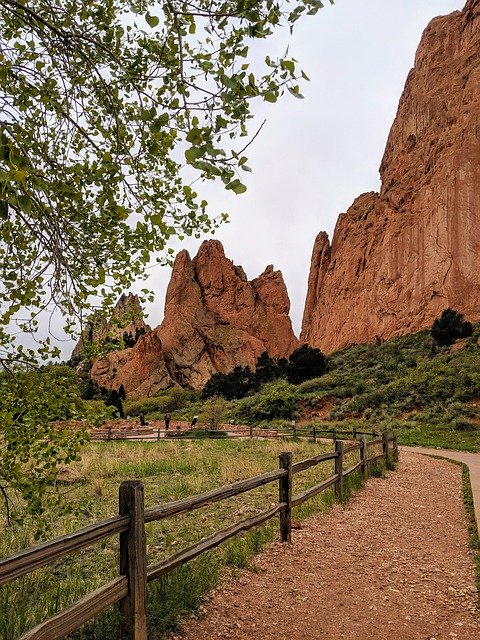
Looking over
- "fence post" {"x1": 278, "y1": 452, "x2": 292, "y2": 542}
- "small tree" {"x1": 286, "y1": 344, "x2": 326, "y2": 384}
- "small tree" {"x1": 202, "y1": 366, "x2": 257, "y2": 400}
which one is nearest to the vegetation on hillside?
"small tree" {"x1": 286, "y1": 344, "x2": 326, "y2": 384}

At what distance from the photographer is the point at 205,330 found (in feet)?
320

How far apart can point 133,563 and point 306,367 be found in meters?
50.6

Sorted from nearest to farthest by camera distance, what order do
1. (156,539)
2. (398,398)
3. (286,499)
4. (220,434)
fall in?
(286,499) < (156,539) < (220,434) < (398,398)

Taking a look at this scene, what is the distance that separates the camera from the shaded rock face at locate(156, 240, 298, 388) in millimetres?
92875

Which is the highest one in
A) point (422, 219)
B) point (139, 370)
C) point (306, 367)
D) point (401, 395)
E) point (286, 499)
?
point (422, 219)

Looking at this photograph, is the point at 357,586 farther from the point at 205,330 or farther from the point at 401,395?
the point at 205,330

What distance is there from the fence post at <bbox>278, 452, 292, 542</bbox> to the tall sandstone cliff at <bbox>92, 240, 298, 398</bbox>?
2927 inches

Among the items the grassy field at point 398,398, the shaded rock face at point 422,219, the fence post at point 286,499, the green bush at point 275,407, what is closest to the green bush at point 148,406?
the grassy field at point 398,398

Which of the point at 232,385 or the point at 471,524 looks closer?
the point at 471,524

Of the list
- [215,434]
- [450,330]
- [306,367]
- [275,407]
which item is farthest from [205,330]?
[215,434]

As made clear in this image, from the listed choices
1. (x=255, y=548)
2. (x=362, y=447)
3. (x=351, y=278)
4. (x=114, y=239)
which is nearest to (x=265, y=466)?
(x=362, y=447)

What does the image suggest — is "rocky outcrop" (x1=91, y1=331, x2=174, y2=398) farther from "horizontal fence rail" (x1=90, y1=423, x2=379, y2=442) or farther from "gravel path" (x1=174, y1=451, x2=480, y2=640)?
"gravel path" (x1=174, y1=451, x2=480, y2=640)

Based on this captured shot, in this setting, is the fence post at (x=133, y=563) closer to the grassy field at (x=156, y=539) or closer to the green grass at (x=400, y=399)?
the grassy field at (x=156, y=539)

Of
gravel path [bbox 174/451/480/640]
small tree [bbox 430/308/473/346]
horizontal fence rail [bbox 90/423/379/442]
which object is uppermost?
small tree [bbox 430/308/473/346]
